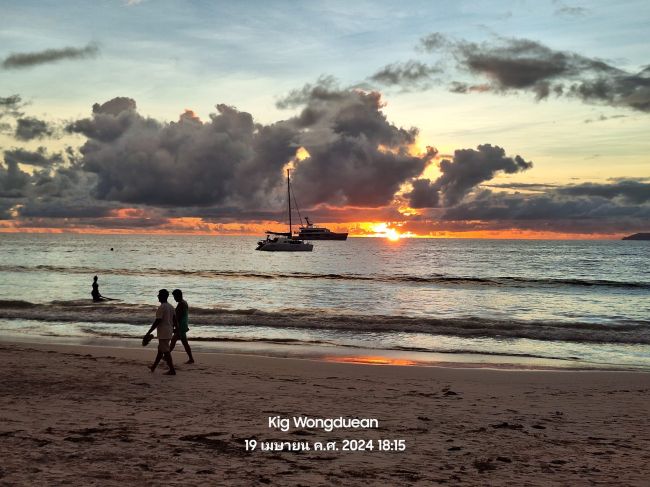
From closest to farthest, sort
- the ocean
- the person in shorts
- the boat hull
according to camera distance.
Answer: the person in shorts, the ocean, the boat hull

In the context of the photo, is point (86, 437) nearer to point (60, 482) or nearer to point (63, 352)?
point (60, 482)

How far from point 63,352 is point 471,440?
1300 centimetres

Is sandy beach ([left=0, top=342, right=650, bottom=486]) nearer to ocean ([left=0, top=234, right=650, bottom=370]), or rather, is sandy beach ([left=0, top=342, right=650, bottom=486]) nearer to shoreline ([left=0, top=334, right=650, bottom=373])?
shoreline ([left=0, top=334, right=650, bottom=373])

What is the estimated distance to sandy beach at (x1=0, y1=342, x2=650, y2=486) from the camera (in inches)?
273

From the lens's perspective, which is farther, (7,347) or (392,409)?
(7,347)

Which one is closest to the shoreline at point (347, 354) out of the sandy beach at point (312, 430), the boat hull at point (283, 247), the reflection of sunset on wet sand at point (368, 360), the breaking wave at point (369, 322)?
the reflection of sunset on wet sand at point (368, 360)

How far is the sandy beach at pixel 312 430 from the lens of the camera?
695 centimetres

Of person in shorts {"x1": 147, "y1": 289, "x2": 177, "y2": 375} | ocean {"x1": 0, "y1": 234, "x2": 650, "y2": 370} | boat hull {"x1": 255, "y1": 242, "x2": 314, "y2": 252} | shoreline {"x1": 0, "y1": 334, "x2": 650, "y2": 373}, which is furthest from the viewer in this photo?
boat hull {"x1": 255, "y1": 242, "x2": 314, "y2": 252}

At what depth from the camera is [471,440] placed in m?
8.57

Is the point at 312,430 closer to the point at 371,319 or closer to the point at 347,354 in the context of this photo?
the point at 347,354

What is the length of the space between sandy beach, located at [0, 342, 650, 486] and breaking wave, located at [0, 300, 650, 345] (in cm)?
930

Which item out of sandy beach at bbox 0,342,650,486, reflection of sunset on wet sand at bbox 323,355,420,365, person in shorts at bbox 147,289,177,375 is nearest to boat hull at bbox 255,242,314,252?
reflection of sunset on wet sand at bbox 323,355,420,365

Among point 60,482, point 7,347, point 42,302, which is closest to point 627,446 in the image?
point 60,482

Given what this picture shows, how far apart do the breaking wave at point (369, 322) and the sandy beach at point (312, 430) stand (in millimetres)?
9296
